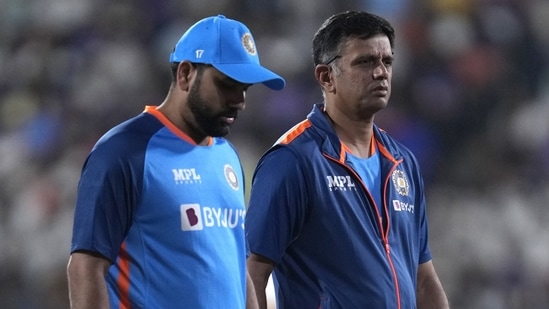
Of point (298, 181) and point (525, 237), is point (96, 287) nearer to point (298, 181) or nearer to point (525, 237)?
point (298, 181)

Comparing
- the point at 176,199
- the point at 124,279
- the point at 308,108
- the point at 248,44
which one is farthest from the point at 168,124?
the point at 308,108

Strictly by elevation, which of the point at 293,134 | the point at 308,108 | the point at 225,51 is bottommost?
the point at 293,134

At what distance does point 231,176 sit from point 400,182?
0.92 metres

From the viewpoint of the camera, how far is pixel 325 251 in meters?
4.63

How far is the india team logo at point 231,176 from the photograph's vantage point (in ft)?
13.9

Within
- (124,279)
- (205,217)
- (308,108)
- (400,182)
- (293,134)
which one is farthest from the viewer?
(308,108)

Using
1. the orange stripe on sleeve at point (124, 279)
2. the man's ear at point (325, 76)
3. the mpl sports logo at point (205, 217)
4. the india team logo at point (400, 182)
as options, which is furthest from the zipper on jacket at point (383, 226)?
the orange stripe on sleeve at point (124, 279)

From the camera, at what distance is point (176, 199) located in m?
3.98

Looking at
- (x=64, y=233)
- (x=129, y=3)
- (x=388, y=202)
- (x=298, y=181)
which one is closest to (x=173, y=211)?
(x=298, y=181)

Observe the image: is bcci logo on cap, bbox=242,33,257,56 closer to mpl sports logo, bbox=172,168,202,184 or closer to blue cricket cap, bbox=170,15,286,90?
blue cricket cap, bbox=170,15,286,90

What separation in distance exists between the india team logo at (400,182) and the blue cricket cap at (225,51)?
83cm

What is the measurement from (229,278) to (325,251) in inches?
25.3

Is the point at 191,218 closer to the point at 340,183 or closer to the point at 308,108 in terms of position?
the point at 340,183

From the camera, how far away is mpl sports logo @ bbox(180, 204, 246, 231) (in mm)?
3984
